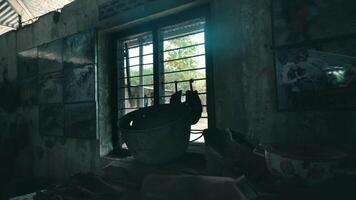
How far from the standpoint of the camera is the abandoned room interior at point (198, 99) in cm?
187

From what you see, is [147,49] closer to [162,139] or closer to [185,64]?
[185,64]

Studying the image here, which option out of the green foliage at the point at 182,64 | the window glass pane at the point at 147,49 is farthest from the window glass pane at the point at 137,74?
the green foliage at the point at 182,64

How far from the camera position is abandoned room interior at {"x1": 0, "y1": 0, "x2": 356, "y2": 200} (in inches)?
73.5

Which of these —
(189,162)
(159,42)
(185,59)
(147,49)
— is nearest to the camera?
(189,162)

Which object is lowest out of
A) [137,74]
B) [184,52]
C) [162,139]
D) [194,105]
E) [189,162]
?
[189,162]

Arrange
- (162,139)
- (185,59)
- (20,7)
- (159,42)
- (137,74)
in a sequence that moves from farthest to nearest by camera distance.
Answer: (20,7)
(137,74)
(159,42)
(185,59)
(162,139)

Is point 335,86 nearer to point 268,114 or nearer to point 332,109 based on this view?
point 332,109

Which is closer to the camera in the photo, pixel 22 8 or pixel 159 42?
pixel 159 42

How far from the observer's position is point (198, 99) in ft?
9.68

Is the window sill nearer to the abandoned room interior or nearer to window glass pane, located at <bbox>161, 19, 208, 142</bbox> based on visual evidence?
the abandoned room interior

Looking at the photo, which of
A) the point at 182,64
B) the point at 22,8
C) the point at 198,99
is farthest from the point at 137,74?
the point at 22,8

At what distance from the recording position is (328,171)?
156cm

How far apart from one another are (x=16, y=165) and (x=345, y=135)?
600cm

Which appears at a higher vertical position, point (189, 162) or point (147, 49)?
point (147, 49)
